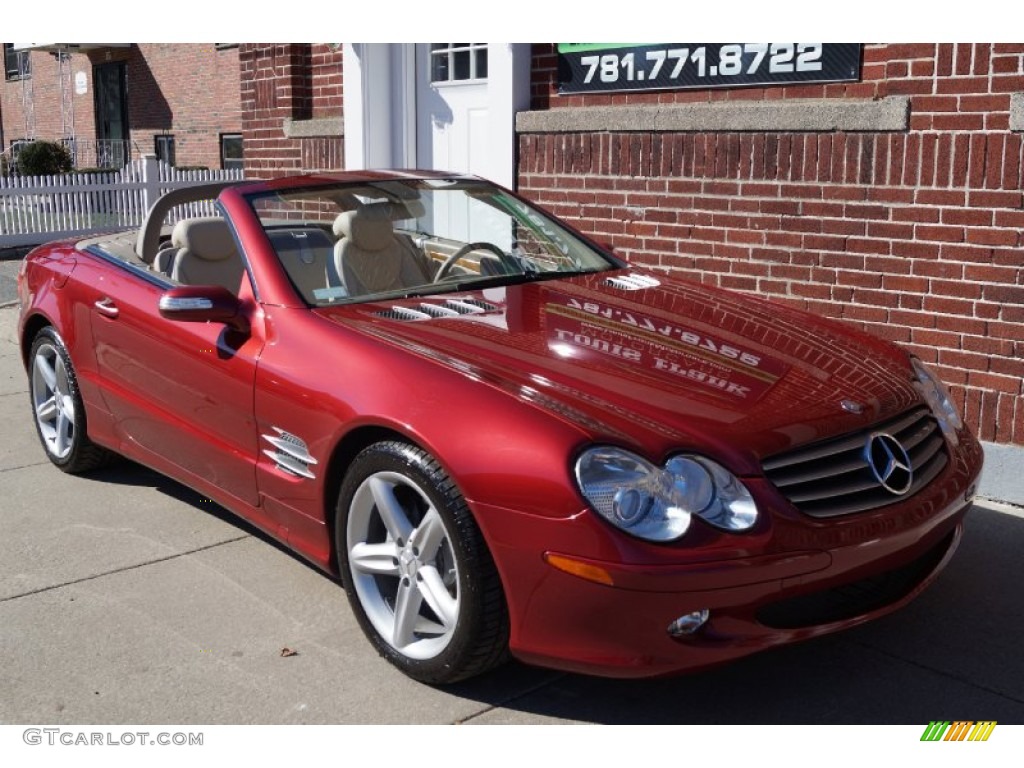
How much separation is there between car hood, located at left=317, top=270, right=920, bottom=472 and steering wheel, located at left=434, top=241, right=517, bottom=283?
9.0 inches

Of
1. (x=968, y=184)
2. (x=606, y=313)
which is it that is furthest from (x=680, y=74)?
(x=606, y=313)

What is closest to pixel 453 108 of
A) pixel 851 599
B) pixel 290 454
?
pixel 290 454

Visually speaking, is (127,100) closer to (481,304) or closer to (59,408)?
(59,408)

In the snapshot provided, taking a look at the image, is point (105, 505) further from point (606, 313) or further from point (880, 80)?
point (880, 80)

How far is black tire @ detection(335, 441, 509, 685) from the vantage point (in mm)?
3180

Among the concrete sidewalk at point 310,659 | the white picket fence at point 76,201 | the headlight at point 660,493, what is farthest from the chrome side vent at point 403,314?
the white picket fence at point 76,201

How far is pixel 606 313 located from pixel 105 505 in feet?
8.23

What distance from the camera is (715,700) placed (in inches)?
133

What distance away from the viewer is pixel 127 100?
2448 cm

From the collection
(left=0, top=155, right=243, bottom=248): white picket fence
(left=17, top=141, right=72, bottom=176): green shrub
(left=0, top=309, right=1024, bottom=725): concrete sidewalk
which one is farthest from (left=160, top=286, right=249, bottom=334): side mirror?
(left=17, top=141, right=72, bottom=176): green shrub

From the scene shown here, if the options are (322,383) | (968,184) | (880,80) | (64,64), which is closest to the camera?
(322,383)

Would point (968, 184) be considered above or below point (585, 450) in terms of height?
above

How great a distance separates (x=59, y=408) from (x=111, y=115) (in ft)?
71.1

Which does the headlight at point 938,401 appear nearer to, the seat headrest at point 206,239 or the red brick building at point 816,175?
the red brick building at point 816,175
